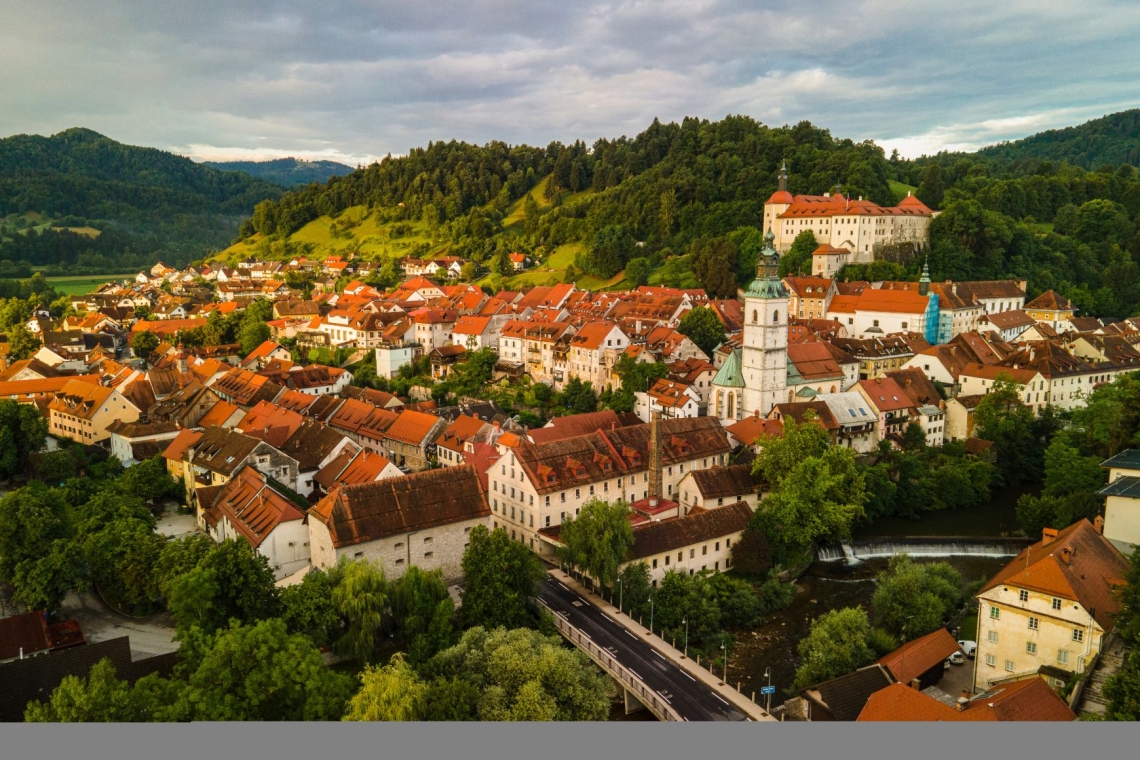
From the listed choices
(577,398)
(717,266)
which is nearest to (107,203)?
(717,266)

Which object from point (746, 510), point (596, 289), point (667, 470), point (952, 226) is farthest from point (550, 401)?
Answer: point (952, 226)

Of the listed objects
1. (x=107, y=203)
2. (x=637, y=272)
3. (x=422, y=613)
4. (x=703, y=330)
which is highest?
(x=107, y=203)

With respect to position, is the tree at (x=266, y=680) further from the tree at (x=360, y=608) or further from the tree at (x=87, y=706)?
the tree at (x=360, y=608)

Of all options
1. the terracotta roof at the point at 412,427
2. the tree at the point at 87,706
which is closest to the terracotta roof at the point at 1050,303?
the terracotta roof at the point at 412,427

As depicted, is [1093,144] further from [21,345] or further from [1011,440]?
[21,345]

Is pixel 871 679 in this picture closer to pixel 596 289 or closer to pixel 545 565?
pixel 545 565

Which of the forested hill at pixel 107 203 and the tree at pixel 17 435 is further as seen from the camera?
the forested hill at pixel 107 203
